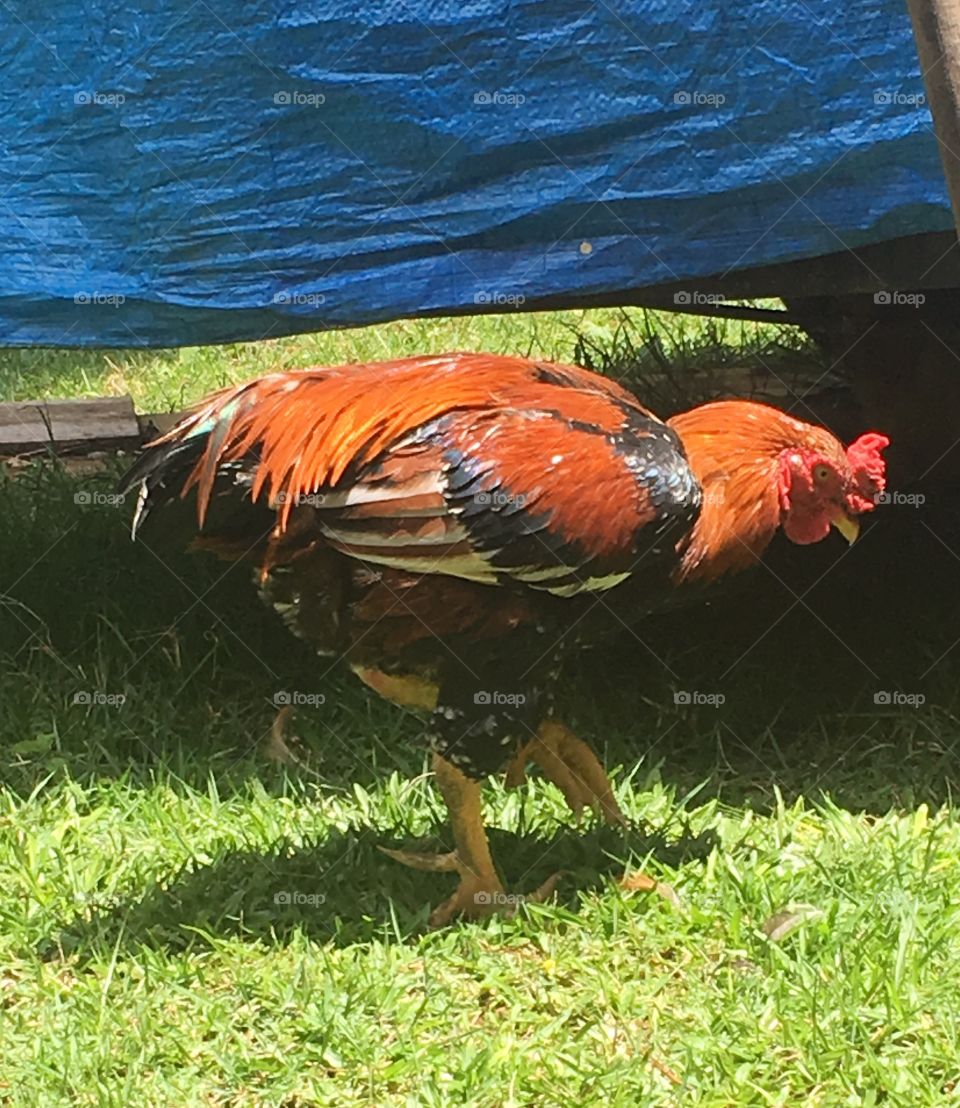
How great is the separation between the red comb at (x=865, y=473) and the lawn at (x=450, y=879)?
0.94 metres

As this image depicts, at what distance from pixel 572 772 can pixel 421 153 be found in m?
1.67

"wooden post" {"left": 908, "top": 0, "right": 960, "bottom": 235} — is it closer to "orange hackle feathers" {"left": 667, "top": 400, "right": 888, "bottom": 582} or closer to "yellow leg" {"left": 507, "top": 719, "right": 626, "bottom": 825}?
"orange hackle feathers" {"left": 667, "top": 400, "right": 888, "bottom": 582}

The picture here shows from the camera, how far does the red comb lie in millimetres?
3350

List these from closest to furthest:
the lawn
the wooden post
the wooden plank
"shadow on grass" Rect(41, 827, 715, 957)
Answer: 1. the wooden post
2. the lawn
3. "shadow on grass" Rect(41, 827, 715, 957)
4. the wooden plank

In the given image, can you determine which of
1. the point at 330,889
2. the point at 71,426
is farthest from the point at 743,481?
the point at 71,426

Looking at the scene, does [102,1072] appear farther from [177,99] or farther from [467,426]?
[177,99]

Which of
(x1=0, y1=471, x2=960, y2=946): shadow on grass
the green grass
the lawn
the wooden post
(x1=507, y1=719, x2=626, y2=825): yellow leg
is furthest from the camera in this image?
the green grass

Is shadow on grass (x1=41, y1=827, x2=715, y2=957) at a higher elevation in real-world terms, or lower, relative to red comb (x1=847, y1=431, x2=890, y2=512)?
lower

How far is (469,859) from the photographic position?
3465 millimetres

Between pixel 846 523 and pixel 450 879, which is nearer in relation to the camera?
pixel 846 523

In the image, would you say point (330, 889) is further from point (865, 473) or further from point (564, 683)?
point (865, 473)

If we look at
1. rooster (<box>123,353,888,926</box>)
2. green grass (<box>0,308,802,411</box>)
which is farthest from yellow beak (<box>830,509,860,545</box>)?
green grass (<box>0,308,802,411</box>)

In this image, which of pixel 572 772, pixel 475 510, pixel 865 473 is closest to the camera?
pixel 475 510

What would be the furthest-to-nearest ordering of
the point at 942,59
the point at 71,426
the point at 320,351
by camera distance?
the point at 320,351
the point at 71,426
the point at 942,59
